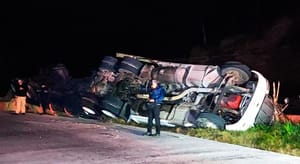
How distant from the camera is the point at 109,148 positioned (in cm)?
1216

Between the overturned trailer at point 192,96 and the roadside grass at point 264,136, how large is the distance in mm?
452

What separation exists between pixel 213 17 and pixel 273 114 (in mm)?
15762

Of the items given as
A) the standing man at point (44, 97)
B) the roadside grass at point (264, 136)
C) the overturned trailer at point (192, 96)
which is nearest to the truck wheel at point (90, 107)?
the overturned trailer at point (192, 96)

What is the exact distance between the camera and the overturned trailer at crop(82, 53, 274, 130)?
50.3 feet

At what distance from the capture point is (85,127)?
16.0 meters

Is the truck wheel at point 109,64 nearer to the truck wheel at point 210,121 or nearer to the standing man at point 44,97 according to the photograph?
the standing man at point 44,97

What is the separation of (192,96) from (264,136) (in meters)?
3.50

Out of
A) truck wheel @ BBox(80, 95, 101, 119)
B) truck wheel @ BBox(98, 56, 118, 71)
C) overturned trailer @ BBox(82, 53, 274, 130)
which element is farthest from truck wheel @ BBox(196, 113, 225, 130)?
truck wheel @ BBox(98, 56, 118, 71)

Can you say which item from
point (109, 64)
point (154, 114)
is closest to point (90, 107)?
point (109, 64)

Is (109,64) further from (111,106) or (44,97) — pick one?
(44,97)

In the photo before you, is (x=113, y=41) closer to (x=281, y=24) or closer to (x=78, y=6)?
(x=78, y=6)

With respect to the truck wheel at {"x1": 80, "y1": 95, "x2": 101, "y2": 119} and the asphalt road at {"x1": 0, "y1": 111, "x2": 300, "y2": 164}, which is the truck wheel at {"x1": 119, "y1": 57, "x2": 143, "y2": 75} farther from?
the asphalt road at {"x1": 0, "y1": 111, "x2": 300, "y2": 164}

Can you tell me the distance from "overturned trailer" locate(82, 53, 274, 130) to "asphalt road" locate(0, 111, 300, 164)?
3.66ft

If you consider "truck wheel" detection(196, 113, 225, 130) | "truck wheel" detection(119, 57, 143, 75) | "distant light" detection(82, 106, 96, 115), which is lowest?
"distant light" detection(82, 106, 96, 115)
